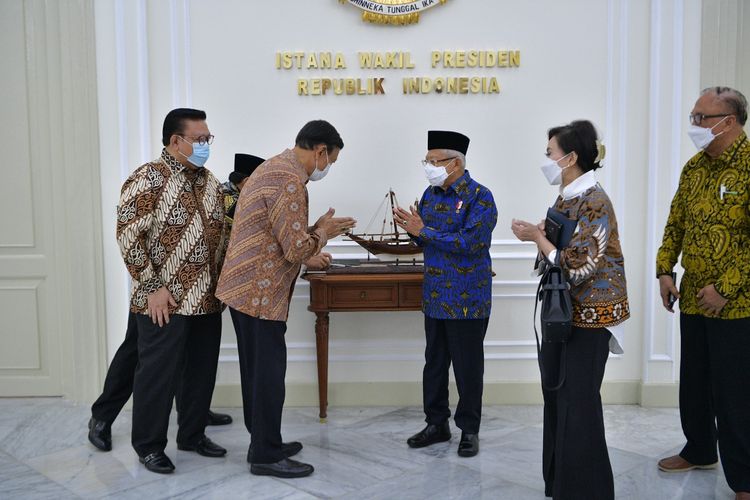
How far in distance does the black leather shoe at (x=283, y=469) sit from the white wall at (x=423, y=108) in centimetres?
111

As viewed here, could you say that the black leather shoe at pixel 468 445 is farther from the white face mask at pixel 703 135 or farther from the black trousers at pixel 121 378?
the white face mask at pixel 703 135

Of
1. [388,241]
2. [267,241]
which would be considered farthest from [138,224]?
[388,241]

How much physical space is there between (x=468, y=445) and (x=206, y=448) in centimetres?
136

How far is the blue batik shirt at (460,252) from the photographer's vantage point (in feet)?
11.6

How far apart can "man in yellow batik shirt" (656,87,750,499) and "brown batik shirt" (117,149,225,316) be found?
7.39 feet

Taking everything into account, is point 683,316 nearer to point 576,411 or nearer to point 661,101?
point 576,411

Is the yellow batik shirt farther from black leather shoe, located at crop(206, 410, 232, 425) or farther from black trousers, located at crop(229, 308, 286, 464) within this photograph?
black leather shoe, located at crop(206, 410, 232, 425)

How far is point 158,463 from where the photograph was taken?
3.43 meters

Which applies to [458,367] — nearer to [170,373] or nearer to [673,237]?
[673,237]

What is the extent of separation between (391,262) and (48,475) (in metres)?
2.17

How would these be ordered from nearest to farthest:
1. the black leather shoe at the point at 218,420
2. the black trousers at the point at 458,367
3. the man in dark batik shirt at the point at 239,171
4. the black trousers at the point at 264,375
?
the black trousers at the point at 264,375 < the black trousers at the point at 458,367 < the man in dark batik shirt at the point at 239,171 < the black leather shoe at the point at 218,420

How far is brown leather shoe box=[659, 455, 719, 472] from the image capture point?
3443 mm

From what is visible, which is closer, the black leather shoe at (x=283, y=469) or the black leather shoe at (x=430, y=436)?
the black leather shoe at (x=283, y=469)

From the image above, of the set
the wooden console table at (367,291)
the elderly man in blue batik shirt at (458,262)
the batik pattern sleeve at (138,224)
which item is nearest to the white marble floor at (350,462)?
the elderly man in blue batik shirt at (458,262)
